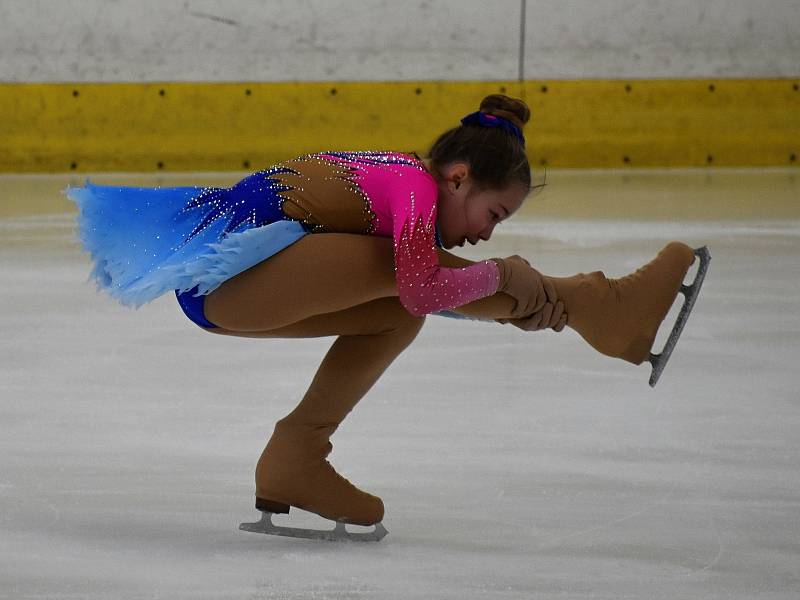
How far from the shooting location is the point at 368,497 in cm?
185

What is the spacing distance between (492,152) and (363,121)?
689cm

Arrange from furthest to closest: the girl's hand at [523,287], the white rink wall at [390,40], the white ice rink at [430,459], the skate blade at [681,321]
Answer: the white rink wall at [390,40], the skate blade at [681,321], the girl's hand at [523,287], the white ice rink at [430,459]

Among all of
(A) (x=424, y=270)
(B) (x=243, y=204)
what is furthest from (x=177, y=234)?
(A) (x=424, y=270)

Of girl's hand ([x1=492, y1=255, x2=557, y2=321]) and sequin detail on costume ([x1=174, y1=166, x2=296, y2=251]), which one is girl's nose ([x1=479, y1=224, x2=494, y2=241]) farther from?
sequin detail on costume ([x1=174, y1=166, x2=296, y2=251])

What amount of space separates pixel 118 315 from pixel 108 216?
1771 mm

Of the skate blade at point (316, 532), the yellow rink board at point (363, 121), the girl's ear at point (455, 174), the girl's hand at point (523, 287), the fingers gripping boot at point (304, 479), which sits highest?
the yellow rink board at point (363, 121)

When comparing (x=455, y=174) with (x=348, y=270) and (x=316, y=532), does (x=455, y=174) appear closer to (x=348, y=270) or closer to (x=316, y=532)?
(x=348, y=270)

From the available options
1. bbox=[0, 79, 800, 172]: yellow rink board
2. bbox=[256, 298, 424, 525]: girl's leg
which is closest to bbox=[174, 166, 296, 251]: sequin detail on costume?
bbox=[256, 298, 424, 525]: girl's leg

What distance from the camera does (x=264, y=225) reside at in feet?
5.91

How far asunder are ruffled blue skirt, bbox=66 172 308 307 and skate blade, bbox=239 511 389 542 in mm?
334

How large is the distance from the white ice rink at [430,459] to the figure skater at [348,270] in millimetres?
182

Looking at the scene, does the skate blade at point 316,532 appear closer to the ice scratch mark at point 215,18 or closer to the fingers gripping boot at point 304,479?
the fingers gripping boot at point 304,479

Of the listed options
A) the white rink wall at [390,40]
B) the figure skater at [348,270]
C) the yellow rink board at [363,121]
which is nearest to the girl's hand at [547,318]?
the figure skater at [348,270]

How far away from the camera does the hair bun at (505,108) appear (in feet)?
5.95
